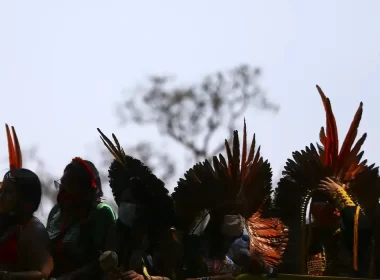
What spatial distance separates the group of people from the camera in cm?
673

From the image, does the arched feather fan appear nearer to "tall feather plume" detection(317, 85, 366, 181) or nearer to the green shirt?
the green shirt

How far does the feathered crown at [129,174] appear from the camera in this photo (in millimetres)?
6883

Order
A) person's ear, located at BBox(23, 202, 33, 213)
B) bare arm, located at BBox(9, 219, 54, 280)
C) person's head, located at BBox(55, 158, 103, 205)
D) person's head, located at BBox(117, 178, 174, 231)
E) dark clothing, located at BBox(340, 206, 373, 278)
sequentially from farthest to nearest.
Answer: person's head, located at BBox(55, 158, 103, 205) → person's head, located at BBox(117, 178, 174, 231) → dark clothing, located at BBox(340, 206, 373, 278) → person's ear, located at BBox(23, 202, 33, 213) → bare arm, located at BBox(9, 219, 54, 280)

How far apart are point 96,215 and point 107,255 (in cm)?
107

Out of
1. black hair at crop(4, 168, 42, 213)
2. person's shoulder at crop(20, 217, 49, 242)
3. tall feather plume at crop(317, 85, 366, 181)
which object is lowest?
person's shoulder at crop(20, 217, 49, 242)

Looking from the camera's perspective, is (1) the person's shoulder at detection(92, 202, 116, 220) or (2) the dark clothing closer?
(2) the dark clothing

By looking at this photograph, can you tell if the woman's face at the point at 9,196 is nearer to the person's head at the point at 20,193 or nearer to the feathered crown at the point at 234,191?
the person's head at the point at 20,193

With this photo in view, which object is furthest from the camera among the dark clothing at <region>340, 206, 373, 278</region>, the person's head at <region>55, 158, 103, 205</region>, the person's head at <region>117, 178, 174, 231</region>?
the person's head at <region>55, 158, 103, 205</region>

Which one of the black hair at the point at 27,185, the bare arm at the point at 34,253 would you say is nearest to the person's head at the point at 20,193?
the black hair at the point at 27,185

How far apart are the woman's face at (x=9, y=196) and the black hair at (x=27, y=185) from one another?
0.09 ft

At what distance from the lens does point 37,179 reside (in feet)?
20.7

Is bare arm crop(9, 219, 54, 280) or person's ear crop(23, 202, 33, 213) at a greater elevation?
person's ear crop(23, 202, 33, 213)

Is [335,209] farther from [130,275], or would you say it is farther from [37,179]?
[37,179]

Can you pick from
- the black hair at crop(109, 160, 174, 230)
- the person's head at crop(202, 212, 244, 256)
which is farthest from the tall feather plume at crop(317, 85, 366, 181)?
the black hair at crop(109, 160, 174, 230)
